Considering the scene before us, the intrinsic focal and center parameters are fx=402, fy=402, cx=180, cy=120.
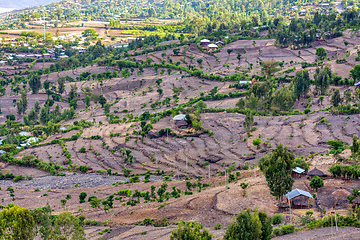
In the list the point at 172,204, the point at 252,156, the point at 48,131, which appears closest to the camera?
the point at 172,204

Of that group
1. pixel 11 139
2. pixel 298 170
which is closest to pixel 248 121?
pixel 298 170

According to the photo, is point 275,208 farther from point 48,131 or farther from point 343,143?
point 48,131

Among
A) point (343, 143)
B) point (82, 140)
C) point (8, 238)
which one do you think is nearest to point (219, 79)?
point (82, 140)

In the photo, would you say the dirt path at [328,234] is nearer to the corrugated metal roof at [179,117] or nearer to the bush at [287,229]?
the bush at [287,229]

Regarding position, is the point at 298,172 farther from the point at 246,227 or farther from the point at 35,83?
the point at 35,83

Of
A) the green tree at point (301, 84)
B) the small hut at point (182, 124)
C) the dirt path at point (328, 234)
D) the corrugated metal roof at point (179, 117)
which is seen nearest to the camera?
the dirt path at point (328, 234)

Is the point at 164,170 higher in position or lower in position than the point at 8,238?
lower

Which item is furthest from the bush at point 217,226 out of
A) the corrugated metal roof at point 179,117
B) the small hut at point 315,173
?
the corrugated metal roof at point 179,117
